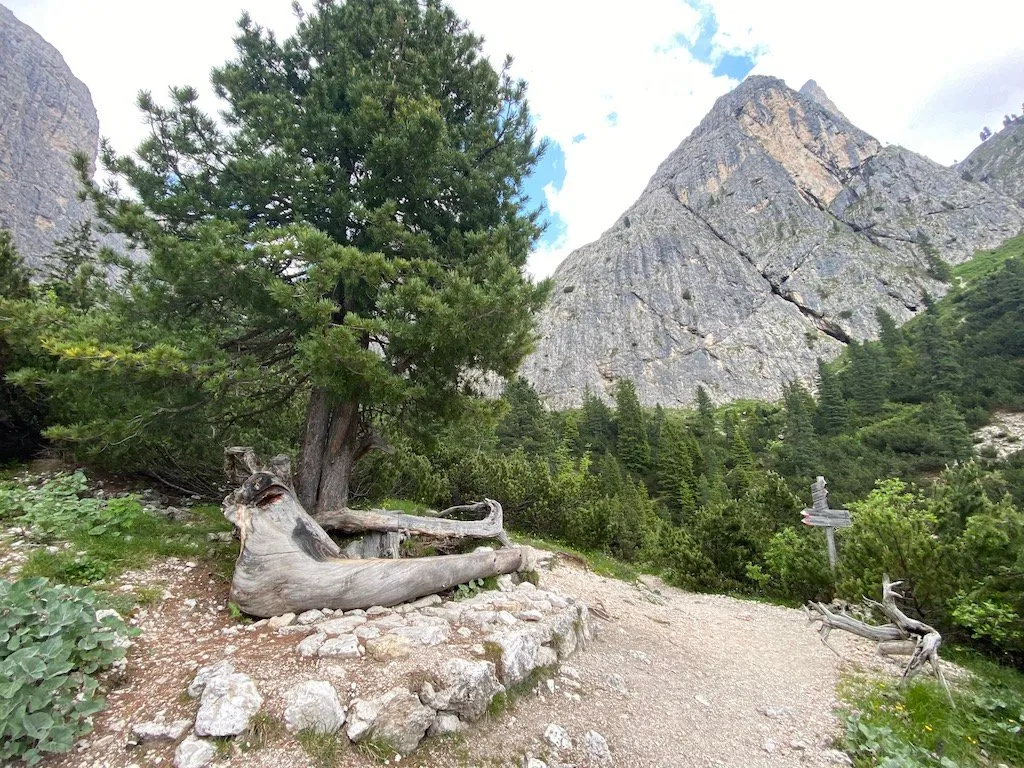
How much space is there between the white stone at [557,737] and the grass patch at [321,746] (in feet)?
5.03

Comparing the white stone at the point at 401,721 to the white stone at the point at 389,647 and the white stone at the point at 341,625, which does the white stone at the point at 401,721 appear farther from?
the white stone at the point at 341,625

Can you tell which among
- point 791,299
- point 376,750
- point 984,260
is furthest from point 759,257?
point 376,750

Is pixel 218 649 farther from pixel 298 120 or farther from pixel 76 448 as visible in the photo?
pixel 298 120

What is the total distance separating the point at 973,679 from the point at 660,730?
216 inches

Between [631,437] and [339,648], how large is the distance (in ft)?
174

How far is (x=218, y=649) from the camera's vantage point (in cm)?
384

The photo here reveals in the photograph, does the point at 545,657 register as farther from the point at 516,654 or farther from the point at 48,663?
the point at 48,663

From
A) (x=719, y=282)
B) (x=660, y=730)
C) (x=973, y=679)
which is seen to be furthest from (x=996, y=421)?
(x=719, y=282)

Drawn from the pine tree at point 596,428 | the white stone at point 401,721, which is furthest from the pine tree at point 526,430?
the white stone at point 401,721

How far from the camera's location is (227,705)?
2.97 metres

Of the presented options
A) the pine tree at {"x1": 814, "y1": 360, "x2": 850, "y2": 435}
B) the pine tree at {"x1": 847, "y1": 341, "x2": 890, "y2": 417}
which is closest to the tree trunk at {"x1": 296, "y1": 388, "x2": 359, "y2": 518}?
the pine tree at {"x1": 814, "y1": 360, "x2": 850, "y2": 435}

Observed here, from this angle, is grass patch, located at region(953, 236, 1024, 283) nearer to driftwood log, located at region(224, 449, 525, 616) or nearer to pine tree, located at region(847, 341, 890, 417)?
pine tree, located at region(847, 341, 890, 417)

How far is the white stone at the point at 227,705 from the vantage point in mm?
2848

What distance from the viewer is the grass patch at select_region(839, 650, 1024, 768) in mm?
4167
